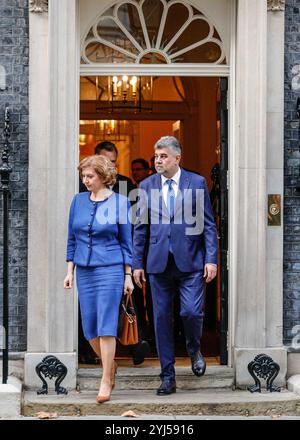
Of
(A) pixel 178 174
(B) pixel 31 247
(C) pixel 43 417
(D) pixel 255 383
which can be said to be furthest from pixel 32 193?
(D) pixel 255 383

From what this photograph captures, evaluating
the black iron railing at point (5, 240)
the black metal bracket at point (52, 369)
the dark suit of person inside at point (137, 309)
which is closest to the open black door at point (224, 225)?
the dark suit of person inside at point (137, 309)

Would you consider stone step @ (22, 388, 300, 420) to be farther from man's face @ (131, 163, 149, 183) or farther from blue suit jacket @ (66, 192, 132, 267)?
man's face @ (131, 163, 149, 183)

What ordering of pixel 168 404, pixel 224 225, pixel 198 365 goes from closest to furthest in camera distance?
1. pixel 168 404
2. pixel 198 365
3. pixel 224 225

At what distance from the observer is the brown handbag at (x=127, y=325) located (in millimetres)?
8445

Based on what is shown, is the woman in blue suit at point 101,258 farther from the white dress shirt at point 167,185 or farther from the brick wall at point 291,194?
the brick wall at point 291,194

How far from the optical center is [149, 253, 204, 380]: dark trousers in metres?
8.68

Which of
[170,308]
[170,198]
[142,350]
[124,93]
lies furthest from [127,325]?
[124,93]

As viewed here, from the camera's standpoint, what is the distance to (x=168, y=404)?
8.56m

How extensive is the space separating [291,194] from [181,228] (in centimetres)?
122

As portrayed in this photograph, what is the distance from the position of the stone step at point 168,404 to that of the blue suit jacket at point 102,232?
1.13m

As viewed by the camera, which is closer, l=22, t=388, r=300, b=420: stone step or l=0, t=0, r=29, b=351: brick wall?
l=22, t=388, r=300, b=420: stone step

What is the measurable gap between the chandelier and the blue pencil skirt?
11.7 feet

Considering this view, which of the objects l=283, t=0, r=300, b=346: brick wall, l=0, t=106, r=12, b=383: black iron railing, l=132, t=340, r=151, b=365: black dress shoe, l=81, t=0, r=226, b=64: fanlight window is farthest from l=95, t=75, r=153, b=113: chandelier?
l=132, t=340, r=151, b=365: black dress shoe

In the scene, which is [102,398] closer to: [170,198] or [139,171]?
[170,198]
